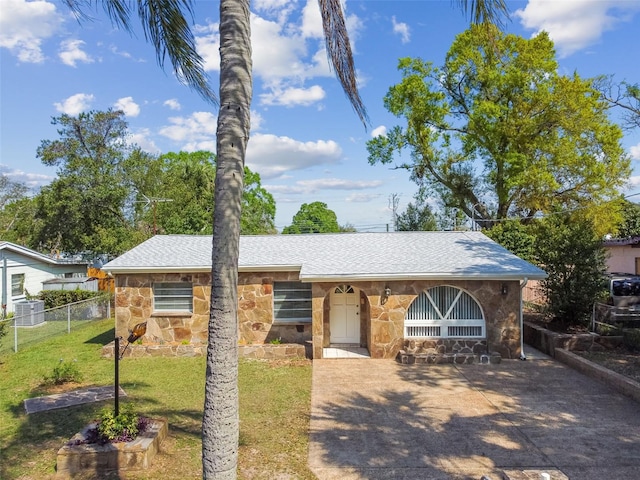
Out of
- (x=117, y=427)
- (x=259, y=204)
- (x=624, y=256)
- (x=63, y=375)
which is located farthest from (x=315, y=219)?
(x=117, y=427)

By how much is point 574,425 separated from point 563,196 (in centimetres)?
1995

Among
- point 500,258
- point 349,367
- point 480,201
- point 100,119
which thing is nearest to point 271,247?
point 349,367

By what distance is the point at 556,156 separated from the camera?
23.1m

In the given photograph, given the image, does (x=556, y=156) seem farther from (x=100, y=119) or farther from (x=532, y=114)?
(x=100, y=119)

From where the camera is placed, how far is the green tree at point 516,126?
75.4 ft

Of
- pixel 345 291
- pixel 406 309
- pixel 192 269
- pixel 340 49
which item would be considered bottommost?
pixel 406 309

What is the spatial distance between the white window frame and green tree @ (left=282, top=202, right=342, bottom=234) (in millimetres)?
50292

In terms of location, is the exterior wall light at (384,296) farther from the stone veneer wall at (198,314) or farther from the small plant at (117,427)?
the small plant at (117,427)

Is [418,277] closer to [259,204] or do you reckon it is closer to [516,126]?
[516,126]

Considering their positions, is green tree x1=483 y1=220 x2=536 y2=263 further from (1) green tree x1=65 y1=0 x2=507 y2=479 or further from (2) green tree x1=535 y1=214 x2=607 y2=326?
(1) green tree x1=65 y1=0 x2=507 y2=479

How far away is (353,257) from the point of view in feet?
44.9

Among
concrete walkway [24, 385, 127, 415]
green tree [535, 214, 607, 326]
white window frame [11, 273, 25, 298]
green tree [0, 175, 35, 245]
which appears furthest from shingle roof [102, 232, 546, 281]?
green tree [0, 175, 35, 245]

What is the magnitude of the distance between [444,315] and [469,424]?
4.95m

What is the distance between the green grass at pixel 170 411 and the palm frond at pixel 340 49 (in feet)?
16.4
